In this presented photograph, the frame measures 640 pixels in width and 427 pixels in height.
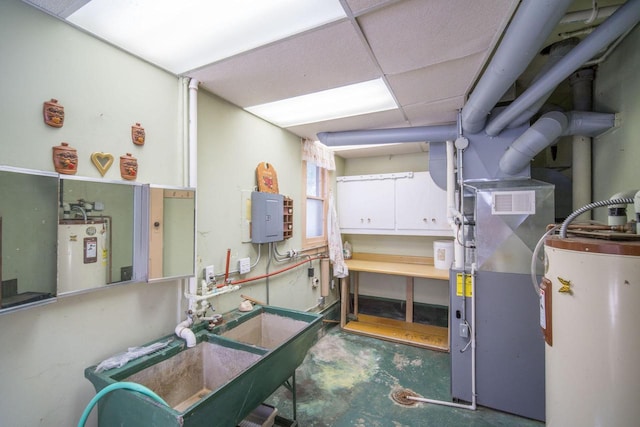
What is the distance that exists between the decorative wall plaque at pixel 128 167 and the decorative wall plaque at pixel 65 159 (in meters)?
0.21

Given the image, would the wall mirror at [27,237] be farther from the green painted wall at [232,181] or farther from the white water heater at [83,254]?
the green painted wall at [232,181]

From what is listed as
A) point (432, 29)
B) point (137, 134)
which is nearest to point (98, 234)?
point (137, 134)

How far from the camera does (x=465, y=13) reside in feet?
4.04

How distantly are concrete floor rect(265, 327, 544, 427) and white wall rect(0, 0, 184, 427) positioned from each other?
1352 millimetres

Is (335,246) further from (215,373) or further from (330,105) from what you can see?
(215,373)

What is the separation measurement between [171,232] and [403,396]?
7.46 ft

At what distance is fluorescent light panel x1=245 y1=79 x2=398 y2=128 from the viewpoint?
2.05 m

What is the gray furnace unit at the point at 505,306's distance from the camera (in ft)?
6.76

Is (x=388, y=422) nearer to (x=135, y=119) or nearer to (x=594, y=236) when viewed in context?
(x=594, y=236)

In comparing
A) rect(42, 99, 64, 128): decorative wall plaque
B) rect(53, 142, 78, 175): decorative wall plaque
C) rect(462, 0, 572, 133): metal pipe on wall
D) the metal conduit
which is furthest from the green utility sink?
the metal conduit

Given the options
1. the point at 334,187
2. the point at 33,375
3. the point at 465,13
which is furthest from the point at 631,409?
the point at 334,187

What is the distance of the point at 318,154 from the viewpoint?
345 cm

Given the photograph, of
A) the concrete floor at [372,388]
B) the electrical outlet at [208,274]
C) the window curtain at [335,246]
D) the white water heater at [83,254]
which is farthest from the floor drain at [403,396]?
the white water heater at [83,254]

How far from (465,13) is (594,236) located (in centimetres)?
116
